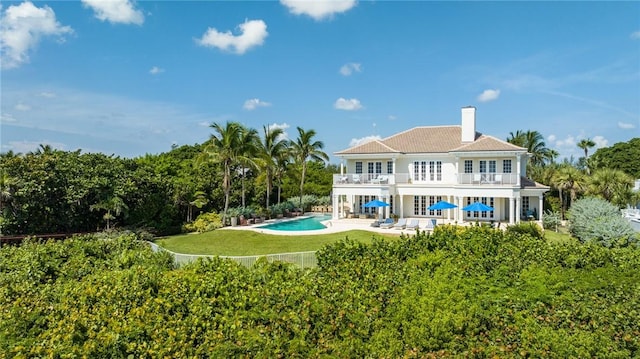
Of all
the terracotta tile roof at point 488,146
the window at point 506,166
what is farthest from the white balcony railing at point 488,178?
the terracotta tile roof at point 488,146

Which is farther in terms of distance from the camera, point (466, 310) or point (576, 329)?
point (466, 310)

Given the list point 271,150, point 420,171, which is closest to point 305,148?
point 271,150

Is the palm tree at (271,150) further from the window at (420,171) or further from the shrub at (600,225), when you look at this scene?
the shrub at (600,225)

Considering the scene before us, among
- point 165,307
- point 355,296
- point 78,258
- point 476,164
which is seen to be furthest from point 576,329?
point 476,164

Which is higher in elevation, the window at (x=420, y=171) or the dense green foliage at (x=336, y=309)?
the window at (x=420, y=171)

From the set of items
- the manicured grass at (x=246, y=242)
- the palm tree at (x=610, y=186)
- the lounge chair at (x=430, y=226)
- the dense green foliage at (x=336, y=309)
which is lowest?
the manicured grass at (x=246, y=242)

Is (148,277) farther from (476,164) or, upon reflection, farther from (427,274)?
(476,164)

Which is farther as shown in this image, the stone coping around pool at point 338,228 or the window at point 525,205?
the window at point 525,205
